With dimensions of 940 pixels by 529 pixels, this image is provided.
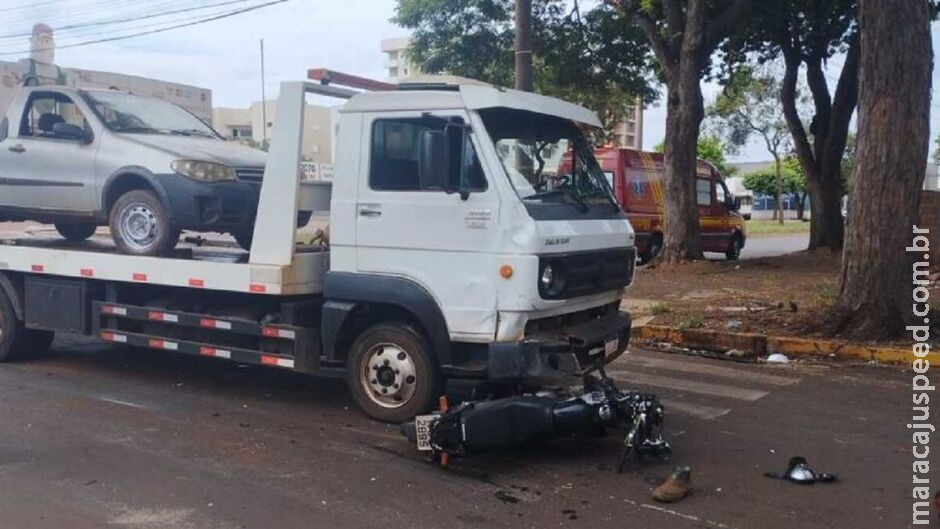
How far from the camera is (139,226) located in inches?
307

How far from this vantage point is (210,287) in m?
7.09

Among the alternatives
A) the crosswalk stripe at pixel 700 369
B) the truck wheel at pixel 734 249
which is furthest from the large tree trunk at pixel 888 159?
the truck wheel at pixel 734 249

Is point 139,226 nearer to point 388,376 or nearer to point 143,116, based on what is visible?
point 143,116

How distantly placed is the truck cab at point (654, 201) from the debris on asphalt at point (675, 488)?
14136 millimetres

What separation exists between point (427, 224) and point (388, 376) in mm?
1149

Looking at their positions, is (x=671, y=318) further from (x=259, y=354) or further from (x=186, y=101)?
(x=186, y=101)

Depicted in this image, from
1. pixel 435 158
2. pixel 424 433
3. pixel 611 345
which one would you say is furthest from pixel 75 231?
pixel 611 345

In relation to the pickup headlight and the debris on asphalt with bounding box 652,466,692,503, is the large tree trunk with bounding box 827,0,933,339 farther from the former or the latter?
the pickup headlight

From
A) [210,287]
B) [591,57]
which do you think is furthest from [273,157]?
[591,57]

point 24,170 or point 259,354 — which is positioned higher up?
point 24,170

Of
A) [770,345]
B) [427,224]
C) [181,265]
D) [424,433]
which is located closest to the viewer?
[424,433]

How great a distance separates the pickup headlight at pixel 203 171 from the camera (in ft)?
24.8

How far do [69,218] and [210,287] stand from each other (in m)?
2.20

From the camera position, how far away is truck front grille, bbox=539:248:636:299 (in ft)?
19.9
